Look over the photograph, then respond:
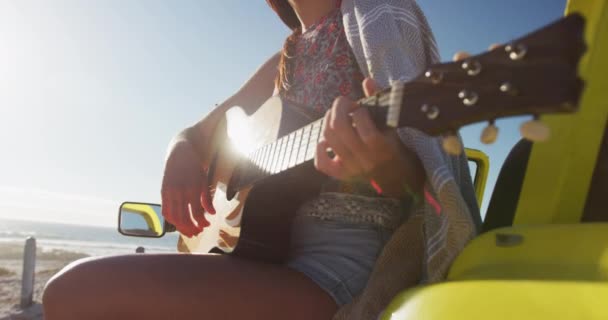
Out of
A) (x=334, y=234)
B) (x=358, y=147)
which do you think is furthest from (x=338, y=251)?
(x=358, y=147)

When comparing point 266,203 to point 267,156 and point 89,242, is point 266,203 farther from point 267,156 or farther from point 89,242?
point 89,242

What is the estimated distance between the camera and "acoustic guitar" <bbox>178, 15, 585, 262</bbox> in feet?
2.55

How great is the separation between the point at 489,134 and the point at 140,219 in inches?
107

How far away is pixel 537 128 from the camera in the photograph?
2.57 ft

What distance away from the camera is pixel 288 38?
2096 millimetres

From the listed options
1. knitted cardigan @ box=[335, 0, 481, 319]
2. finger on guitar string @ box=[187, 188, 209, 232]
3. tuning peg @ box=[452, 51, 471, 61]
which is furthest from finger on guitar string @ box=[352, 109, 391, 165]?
finger on guitar string @ box=[187, 188, 209, 232]

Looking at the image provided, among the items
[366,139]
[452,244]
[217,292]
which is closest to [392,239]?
[452,244]

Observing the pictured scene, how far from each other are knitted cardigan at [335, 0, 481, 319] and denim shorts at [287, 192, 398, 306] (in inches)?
2.5

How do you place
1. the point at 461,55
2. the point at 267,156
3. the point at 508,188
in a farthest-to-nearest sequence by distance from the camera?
the point at 267,156 < the point at 508,188 < the point at 461,55

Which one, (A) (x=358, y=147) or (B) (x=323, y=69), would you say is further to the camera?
(B) (x=323, y=69)

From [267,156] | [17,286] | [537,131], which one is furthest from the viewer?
[17,286]

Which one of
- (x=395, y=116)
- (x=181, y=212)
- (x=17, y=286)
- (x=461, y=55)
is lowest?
(x=17, y=286)

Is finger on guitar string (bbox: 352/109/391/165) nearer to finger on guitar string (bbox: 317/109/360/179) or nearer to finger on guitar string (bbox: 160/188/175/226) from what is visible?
finger on guitar string (bbox: 317/109/360/179)

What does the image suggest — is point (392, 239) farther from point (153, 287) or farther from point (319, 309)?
point (153, 287)
